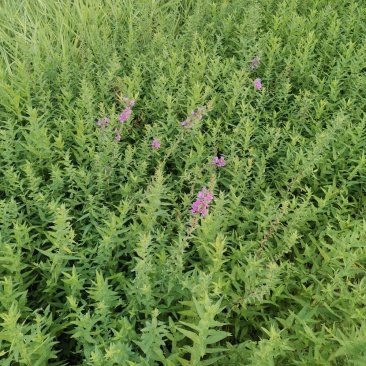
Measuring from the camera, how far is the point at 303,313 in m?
2.28

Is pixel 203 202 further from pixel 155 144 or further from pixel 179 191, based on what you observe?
pixel 155 144

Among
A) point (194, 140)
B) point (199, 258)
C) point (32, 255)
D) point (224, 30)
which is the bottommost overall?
point (32, 255)

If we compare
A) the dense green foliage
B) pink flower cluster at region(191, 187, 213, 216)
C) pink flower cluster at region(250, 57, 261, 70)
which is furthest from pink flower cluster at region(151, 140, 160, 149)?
pink flower cluster at region(250, 57, 261, 70)

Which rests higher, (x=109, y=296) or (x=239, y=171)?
(x=239, y=171)

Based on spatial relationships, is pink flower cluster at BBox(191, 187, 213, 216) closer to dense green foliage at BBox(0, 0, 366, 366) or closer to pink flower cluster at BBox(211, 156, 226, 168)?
dense green foliage at BBox(0, 0, 366, 366)

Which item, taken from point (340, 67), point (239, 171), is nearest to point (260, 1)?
point (340, 67)

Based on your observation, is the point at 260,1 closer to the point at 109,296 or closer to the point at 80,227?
the point at 80,227

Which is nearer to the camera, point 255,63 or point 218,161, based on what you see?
point 218,161

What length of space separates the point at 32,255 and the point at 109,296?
649mm

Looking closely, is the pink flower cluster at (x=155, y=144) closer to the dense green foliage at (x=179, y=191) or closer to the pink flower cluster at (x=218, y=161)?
the dense green foliage at (x=179, y=191)

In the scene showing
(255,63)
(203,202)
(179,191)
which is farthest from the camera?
(255,63)

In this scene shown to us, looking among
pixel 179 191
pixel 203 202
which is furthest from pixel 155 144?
pixel 203 202

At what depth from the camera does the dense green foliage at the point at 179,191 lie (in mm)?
2107

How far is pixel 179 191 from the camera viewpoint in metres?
2.97
